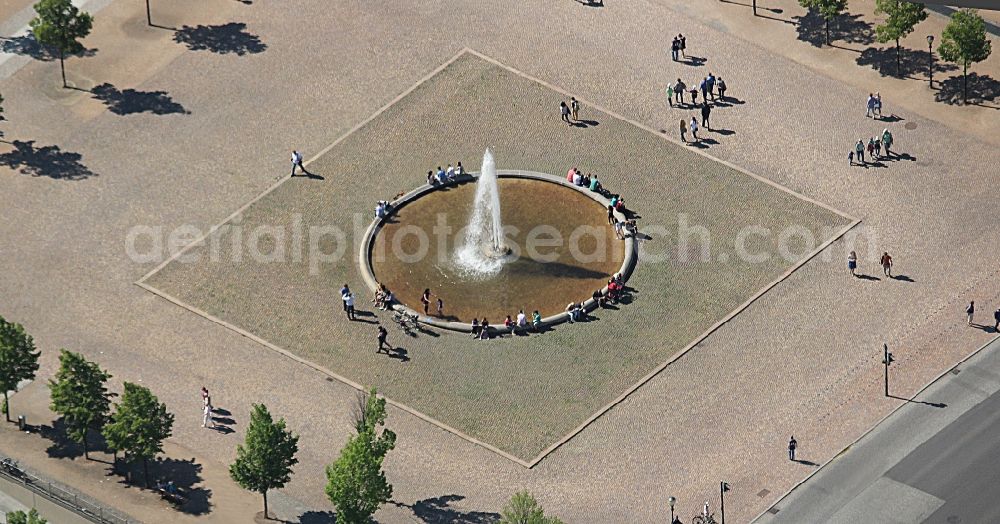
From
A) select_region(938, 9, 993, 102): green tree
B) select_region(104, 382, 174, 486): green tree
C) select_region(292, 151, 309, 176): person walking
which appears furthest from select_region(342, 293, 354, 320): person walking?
select_region(938, 9, 993, 102): green tree

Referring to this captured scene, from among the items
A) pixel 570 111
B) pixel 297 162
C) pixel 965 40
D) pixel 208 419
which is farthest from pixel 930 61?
pixel 208 419

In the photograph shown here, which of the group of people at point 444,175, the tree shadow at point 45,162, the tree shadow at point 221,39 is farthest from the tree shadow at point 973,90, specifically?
the tree shadow at point 45,162

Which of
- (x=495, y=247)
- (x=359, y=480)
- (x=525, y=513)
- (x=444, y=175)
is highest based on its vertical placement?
(x=525, y=513)

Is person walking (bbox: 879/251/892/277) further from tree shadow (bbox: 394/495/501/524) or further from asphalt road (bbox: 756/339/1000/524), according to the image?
tree shadow (bbox: 394/495/501/524)

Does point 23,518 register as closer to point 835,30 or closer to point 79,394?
point 79,394

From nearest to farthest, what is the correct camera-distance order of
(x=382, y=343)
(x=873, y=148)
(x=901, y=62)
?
(x=382, y=343) → (x=873, y=148) → (x=901, y=62)
